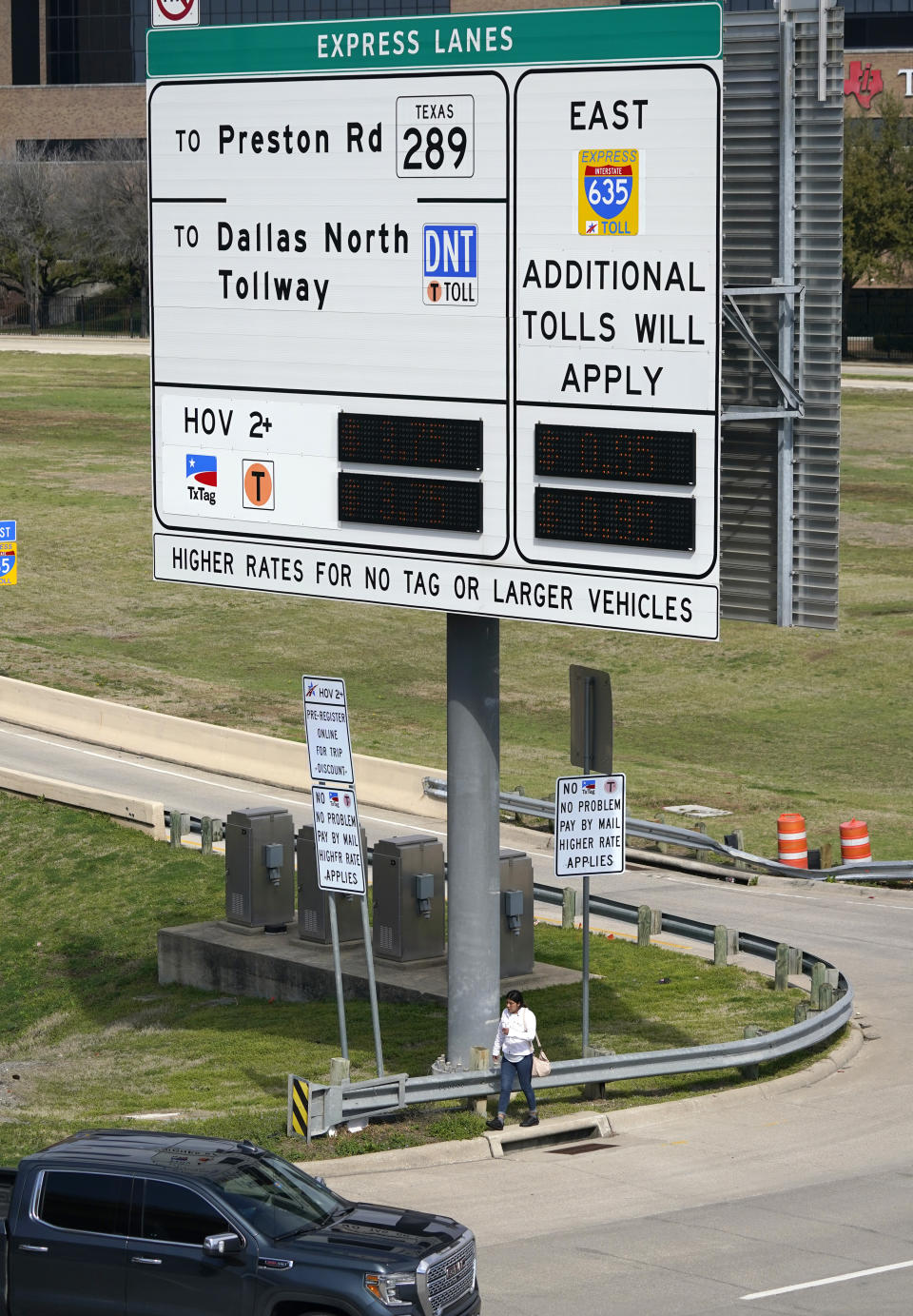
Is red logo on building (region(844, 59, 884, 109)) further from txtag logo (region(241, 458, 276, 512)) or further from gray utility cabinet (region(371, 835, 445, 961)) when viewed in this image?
txtag logo (region(241, 458, 276, 512))

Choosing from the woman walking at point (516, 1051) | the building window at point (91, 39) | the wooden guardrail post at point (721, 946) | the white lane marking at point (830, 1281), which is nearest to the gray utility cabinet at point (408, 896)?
the wooden guardrail post at point (721, 946)

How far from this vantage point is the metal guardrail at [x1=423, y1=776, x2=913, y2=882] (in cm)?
2923

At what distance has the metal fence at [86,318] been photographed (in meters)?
113

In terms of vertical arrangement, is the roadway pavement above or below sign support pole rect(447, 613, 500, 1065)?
below

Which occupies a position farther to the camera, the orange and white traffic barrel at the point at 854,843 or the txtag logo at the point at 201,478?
the orange and white traffic barrel at the point at 854,843

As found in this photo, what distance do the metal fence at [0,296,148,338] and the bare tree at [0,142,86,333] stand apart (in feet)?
4.05

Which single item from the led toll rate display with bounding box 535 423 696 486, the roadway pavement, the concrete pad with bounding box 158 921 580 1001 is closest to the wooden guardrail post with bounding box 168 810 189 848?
the concrete pad with bounding box 158 921 580 1001

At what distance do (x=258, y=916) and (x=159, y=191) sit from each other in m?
9.52

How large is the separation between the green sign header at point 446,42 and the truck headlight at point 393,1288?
30.7ft

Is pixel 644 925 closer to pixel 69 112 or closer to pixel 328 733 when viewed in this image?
pixel 328 733

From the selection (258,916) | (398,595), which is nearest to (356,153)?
(398,595)

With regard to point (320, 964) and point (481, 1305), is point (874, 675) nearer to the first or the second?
point (320, 964)

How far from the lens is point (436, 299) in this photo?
17469mm

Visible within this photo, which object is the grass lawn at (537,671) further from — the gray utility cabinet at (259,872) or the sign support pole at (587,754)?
the sign support pole at (587,754)
